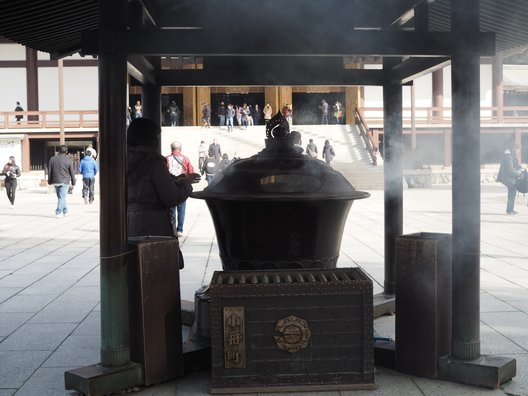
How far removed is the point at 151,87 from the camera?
15.4 feet

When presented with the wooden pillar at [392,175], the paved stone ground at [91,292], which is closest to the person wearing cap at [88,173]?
the paved stone ground at [91,292]

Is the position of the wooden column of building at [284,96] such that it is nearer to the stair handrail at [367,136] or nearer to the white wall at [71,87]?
the stair handrail at [367,136]

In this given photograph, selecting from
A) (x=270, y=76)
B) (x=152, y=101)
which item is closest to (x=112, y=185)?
(x=152, y=101)

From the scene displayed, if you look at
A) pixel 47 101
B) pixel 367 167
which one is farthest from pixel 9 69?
pixel 367 167

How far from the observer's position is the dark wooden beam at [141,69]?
3.74 meters

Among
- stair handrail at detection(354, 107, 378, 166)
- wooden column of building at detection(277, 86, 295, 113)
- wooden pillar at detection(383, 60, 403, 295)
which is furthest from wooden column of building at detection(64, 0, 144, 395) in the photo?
wooden column of building at detection(277, 86, 295, 113)

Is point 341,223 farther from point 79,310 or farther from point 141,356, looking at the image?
point 79,310

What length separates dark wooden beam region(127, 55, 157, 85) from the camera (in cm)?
374

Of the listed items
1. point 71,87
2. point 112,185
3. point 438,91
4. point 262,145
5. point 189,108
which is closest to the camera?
point 112,185

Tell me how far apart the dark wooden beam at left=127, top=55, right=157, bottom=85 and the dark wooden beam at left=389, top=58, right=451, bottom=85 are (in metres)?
1.79

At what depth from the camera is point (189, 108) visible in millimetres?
30906

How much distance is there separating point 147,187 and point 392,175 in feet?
6.45

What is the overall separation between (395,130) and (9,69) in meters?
26.7

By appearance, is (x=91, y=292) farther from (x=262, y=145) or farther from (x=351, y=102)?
(x=351, y=102)
